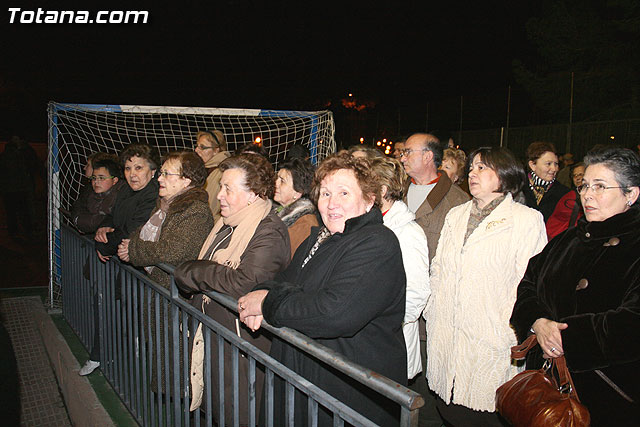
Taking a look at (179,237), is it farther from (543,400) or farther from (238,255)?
(543,400)

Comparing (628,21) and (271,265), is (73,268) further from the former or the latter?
(628,21)

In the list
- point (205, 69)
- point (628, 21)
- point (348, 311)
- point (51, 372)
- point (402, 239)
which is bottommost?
point (51, 372)

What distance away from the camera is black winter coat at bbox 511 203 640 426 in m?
2.10

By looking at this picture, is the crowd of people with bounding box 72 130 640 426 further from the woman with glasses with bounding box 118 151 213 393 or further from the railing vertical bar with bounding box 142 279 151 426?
the railing vertical bar with bounding box 142 279 151 426

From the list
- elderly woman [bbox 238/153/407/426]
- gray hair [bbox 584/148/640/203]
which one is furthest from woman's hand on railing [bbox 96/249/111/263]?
gray hair [bbox 584/148/640/203]

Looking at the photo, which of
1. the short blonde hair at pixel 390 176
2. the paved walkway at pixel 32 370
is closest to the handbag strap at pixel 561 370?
the short blonde hair at pixel 390 176

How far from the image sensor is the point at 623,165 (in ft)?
7.62

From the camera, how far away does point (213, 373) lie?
2.85 metres

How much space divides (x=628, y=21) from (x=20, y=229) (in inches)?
794

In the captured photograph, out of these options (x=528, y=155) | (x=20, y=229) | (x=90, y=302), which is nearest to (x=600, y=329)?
(x=528, y=155)

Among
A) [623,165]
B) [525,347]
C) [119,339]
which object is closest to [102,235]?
[119,339]

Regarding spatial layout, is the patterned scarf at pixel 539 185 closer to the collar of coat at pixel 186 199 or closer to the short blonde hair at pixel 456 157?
the short blonde hair at pixel 456 157

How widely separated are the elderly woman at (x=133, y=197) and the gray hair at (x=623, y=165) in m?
3.31

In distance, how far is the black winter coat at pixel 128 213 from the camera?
3850mm
